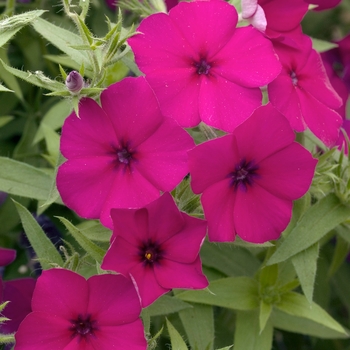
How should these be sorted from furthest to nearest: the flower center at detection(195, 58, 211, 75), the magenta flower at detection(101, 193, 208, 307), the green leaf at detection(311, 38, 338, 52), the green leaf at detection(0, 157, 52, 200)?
the green leaf at detection(311, 38, 338, 52)
the green leaf at detection(0, 157, 52, 200)
the flower center at detection(195, 58, 211, 75)
the magenta flower at detection(101, 193, 208, 307)

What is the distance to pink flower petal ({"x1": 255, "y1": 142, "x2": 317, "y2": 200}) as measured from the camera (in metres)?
0.74

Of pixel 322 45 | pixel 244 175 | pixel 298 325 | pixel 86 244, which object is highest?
pixel 322 45

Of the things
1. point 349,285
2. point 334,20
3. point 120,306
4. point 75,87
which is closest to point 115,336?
point 120,306

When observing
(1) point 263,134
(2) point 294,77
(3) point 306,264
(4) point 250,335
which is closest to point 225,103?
(1) point 263,134

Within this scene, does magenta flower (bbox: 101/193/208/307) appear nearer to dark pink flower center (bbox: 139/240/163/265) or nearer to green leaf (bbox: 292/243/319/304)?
dark pink flower center (bbox: 139/240/163/265)

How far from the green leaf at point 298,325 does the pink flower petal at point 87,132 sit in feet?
1.50

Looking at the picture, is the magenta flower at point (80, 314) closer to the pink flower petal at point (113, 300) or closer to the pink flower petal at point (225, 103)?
the pink flower petal at point (113, 300)

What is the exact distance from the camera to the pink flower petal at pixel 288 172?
2.43 ft

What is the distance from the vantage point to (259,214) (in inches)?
29.7

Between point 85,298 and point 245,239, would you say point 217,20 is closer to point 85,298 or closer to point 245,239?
point 245,239

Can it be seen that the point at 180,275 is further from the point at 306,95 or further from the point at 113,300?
the point at 306,95

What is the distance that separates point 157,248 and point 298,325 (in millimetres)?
409

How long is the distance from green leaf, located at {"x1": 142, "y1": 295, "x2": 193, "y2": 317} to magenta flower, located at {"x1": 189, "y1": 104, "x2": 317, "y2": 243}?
0.19 metres

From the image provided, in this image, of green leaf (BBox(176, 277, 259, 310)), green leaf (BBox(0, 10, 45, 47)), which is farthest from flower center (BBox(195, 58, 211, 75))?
green leaf (BBox(176, 277, 259, 310))
